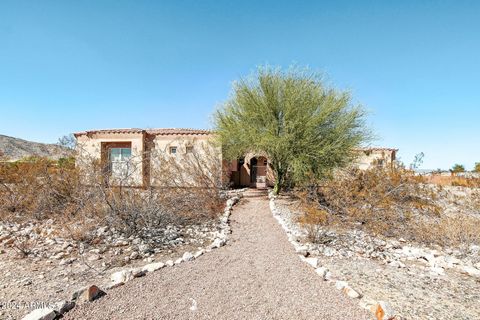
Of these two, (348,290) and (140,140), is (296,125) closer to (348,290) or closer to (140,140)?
(348,290)

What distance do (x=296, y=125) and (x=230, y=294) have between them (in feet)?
28.3

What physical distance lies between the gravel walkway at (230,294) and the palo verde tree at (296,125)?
20.6 ft

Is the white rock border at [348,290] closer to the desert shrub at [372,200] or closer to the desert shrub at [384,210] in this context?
the desert shrub at [384,210]

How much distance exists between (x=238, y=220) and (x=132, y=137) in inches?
450

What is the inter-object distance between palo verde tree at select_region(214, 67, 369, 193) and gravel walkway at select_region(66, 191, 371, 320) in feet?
20.6

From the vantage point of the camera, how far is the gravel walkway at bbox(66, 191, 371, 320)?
3523mm

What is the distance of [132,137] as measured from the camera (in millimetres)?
17656

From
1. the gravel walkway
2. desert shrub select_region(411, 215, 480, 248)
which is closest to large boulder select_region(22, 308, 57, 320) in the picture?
the gravel walkway

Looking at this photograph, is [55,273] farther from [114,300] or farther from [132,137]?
[132,137]

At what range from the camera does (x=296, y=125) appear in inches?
455

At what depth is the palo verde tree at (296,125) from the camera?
11477 mm

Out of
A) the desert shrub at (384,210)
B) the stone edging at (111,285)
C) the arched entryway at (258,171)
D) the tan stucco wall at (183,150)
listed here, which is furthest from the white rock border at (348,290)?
the arched entryway at (258,171)

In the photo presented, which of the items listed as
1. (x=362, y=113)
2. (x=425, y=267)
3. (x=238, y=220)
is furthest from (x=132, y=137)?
(x=425, y=267)

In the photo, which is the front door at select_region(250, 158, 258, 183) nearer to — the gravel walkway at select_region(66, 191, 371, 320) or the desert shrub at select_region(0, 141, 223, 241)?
the desert shrub at select_region(0, 141, 223, 241)
